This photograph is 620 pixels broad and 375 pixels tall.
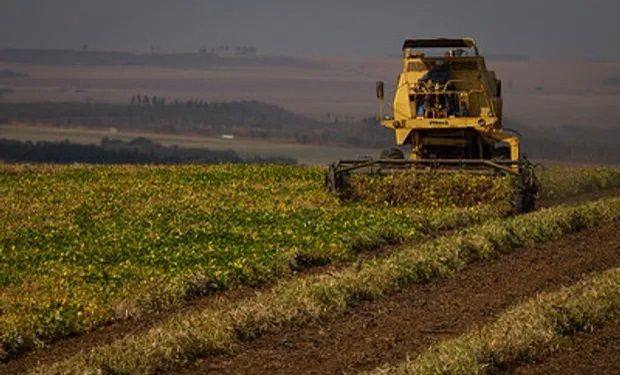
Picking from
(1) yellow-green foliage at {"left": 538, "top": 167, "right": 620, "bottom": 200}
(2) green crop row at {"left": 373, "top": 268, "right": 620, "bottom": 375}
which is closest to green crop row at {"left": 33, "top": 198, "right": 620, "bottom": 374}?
(2) green crop row at {"left": 373, "top": 268, "right": 620, "bottom": 375}

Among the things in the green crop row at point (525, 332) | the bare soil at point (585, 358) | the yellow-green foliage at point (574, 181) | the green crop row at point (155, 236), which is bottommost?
the yellow-green foliage at point (574, 181)

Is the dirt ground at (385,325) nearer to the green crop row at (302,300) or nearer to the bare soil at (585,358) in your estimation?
the green crop row at (302,300)

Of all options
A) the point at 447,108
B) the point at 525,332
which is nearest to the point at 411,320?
the point at 525,332

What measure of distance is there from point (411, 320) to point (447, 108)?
Result: 16.6 meters

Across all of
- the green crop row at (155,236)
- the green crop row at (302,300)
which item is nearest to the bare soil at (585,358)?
the green crop row at (302,300)

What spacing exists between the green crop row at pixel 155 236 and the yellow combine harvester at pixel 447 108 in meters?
2.76

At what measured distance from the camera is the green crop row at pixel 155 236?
1627 cm

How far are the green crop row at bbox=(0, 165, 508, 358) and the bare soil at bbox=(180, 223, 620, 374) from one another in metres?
2.34

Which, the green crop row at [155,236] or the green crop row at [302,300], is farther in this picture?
the green crop row at [155,236]

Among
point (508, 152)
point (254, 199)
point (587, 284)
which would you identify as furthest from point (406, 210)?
point (587, 284)

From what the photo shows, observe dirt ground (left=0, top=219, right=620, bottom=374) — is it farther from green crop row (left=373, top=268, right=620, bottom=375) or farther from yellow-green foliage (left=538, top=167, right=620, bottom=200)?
yellow-green foliage (left=538, top=167, right=620, bottom=200)

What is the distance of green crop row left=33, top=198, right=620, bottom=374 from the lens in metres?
13.0

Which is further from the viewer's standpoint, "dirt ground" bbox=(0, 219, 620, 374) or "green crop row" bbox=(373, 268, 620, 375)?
"dirt ground" bbox=(0, 219, 620, 374)

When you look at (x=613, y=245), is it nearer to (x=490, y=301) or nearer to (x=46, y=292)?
(x=490, y=301)
